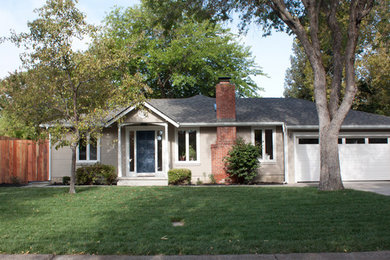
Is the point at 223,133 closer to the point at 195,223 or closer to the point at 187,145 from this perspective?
the point at 187,145

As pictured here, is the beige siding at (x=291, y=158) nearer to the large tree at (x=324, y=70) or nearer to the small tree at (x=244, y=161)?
the small tree at (x=244, y=161)

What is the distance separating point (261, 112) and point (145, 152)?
6.32 m

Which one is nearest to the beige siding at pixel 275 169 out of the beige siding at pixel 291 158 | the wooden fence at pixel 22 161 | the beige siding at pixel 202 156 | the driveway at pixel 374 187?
the beige siding at pixel 291 158

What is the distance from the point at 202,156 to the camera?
52.3 ft

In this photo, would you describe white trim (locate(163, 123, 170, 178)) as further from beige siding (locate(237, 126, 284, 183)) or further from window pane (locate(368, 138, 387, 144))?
window pane (locate(368, 138, 387, 144))

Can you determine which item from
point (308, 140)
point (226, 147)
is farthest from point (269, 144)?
point (226, 147)

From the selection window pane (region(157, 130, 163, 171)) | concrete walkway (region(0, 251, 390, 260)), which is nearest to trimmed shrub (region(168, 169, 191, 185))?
window pane (region(157, 130, 163, 171))

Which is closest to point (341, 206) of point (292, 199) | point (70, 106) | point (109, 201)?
point (292, 199)

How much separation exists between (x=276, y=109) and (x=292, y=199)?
8963mm

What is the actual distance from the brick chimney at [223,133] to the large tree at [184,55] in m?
12.1

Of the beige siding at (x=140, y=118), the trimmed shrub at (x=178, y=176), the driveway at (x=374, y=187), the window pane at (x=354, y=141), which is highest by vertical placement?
the beige siding at (x=140, y=118)

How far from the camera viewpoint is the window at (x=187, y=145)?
1603 centimetres

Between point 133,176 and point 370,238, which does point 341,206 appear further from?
point 133,176

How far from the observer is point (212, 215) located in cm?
776
